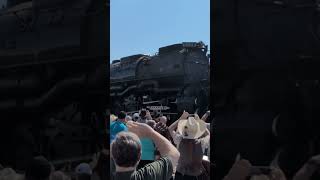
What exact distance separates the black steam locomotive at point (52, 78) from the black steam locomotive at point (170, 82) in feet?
43.1

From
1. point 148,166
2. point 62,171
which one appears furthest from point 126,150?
point 62,171

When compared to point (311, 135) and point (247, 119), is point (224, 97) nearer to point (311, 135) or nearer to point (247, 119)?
point (247, 119)

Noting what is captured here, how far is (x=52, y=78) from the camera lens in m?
2.22

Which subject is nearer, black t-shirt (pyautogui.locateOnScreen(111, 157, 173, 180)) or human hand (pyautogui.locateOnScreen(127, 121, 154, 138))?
black t-shirt (pyautogui.locateOnScreen(111, 157, 173, 180))

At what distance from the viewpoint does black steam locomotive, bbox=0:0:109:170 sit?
212 cm

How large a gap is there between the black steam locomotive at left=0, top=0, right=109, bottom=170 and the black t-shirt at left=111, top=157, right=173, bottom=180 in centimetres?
38

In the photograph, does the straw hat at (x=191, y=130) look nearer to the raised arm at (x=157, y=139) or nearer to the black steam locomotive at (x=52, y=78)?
the raised arm at (x=157, y=139)

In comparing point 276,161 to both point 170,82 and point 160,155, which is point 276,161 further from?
point 170,82

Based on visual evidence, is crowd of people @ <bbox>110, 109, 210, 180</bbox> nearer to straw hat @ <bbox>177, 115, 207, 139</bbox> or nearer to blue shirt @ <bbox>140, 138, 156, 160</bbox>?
straw hat @ <bbox>177, 115, 207, 139</bbox>

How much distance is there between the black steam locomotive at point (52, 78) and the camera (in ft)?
6.96

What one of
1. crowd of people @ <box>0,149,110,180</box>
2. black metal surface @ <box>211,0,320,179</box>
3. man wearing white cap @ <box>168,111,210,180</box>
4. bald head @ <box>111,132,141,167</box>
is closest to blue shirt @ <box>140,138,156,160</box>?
man wearing white cap @ <box>168,111,210,180</box>

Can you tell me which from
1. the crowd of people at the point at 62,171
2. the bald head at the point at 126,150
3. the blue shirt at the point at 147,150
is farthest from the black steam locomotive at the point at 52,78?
the blue shirt at the point at 147,150

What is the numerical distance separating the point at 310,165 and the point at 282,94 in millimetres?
288

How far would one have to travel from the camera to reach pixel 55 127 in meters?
2.23
